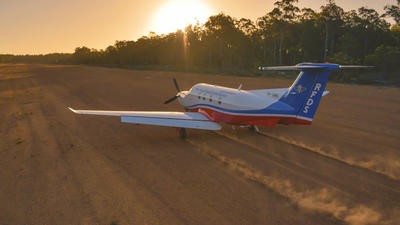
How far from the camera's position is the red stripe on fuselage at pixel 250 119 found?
15.2 m

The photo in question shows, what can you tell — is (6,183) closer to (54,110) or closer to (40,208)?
(40,208)

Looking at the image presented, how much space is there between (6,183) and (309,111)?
12302 millimetres

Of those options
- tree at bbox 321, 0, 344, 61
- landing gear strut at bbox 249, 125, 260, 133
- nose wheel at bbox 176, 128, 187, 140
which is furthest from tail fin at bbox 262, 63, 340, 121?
tree at bbox 321, 0, 344, 61

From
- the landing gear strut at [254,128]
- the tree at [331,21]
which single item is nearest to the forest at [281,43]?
the tree at [331,21]

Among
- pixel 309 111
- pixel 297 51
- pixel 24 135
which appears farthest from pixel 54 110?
pixel 297 51

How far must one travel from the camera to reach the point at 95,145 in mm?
15453

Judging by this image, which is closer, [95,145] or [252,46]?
[95,145]

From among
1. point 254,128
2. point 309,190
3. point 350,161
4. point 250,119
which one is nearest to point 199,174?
point 309,190

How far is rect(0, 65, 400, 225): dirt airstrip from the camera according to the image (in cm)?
873

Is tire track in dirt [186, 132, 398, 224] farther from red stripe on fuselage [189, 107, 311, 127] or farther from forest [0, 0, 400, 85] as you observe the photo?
forest [0, 0, 400, 85]

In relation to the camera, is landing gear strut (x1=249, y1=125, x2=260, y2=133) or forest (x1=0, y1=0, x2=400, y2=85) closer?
landing gear strut (x1=249, y1=125, x2=260, y2=133)

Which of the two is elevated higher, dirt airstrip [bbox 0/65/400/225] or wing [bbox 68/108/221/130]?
wing [bbox 68/108/221/130]

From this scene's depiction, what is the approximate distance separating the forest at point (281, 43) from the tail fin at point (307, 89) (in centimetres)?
3945

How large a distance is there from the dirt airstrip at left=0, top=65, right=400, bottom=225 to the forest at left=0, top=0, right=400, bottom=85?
39.8m
